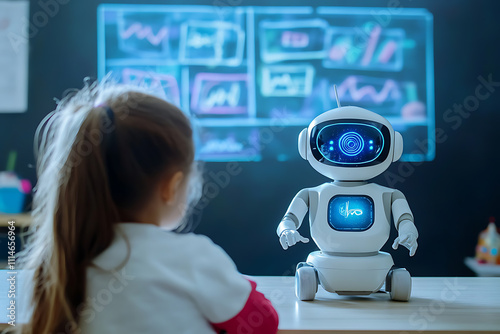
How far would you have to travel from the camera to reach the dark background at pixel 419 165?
9.68 feet

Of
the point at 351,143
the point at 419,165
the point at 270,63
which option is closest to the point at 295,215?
→ the point at 351,143

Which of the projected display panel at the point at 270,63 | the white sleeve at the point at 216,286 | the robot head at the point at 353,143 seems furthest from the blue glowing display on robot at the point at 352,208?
the projected display panel at the point at 270,63

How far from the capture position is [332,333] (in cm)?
80

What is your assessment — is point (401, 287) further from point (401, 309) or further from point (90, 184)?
point (90, 184)

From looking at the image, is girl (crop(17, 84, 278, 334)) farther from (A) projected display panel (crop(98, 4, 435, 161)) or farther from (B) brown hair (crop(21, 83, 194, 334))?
(A) projected display panel (crop(98, 4, 435, 161))

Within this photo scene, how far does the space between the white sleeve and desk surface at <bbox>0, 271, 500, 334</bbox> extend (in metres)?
0.13

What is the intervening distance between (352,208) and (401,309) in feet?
0.76

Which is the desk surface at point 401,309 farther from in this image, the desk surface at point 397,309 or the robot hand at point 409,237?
the robot hand at point 409,237

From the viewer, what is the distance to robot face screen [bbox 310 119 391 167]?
109 cm

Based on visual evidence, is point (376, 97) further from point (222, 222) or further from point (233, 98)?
point (222, 222)

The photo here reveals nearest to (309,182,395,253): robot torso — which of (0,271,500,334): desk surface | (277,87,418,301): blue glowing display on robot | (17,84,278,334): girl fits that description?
(277,87,418,301): blue glowing display on robot

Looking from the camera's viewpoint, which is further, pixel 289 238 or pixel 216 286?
pixel 289 238

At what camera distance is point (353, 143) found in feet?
3.61

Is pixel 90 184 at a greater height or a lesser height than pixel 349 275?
greater
